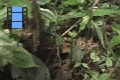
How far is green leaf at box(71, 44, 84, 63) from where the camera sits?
4.51 feet

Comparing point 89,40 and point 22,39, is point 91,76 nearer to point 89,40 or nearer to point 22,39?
point 89,40

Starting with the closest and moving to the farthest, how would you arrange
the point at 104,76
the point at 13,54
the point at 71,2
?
the point at 13,54, the point at 104,76, the point at 71,2

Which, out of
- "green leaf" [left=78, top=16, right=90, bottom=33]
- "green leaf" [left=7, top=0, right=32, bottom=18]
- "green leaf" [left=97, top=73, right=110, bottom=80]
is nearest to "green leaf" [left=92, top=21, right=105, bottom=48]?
"green leaf" [left=78, top=16, right=90, bottom=33]

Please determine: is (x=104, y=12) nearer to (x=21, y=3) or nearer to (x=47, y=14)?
(x=47, y=14)

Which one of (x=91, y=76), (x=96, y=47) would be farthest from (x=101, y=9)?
(x=91, y=76)

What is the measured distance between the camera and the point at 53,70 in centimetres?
137

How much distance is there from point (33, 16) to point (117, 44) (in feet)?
1.33

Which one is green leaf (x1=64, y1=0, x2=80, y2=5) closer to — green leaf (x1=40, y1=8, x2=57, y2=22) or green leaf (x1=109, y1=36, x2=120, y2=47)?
green leaf (x1=40, y1=8, x2=57, y2=22)
